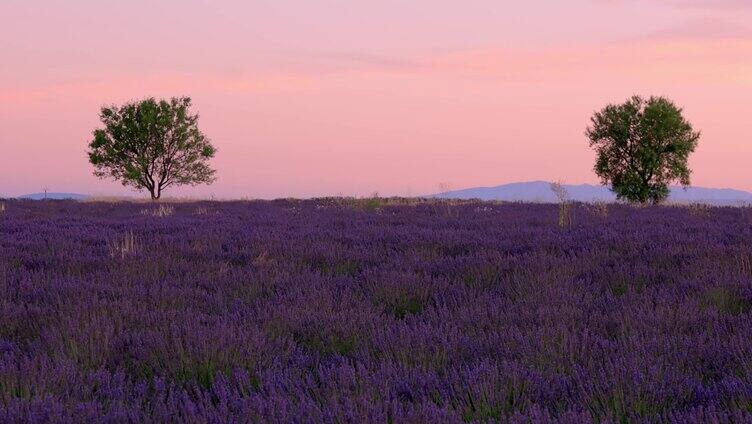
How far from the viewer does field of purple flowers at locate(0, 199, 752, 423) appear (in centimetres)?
285

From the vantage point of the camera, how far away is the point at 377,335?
4102 mm

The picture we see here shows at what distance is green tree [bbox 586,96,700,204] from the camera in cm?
3881

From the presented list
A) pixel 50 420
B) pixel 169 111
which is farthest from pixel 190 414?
pixel 169 111

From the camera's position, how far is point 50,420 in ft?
8.40

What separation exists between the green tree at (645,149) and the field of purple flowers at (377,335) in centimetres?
3221

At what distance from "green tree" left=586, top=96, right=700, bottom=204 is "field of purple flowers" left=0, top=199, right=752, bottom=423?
106 ft

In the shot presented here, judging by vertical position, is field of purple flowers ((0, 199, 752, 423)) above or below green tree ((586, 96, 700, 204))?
below

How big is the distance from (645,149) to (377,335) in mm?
38062

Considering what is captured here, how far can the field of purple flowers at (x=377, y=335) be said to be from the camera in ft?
9.36

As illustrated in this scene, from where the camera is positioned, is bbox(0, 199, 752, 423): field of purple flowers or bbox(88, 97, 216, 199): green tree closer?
bbox(0, 199, 752, 423): field of purple flowers

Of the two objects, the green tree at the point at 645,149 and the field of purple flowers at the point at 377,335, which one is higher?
the green tree at the point at 645,149

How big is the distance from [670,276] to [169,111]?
42.9 metres

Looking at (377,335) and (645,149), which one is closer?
(377,335)

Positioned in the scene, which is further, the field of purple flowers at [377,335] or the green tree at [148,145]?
the green tree at [148,145]
